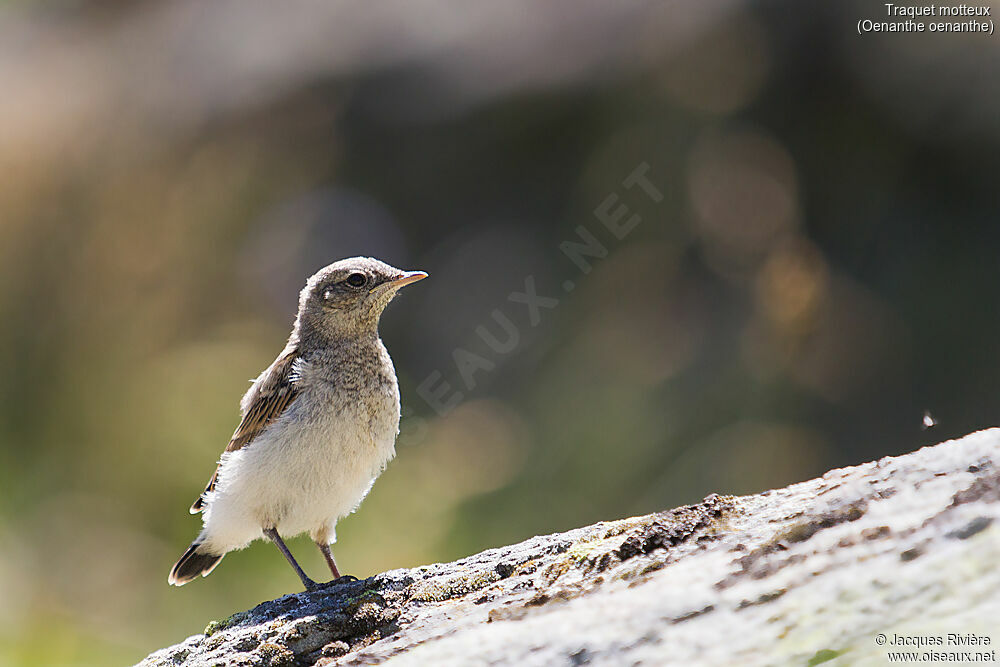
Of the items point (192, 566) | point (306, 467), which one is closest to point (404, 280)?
point (306, 467)

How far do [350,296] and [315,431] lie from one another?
3.53 ft

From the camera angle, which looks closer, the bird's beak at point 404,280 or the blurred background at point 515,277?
the bird's beak at point 404,280

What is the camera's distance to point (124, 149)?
45.1 feet

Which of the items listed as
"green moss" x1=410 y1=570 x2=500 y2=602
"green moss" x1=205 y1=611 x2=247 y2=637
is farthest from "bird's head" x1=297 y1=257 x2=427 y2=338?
"green moss" x1=410 y1=570 x2=500 y2=602

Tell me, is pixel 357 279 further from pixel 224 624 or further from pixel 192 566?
pixel 224 624

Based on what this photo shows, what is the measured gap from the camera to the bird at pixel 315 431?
18.8 ft

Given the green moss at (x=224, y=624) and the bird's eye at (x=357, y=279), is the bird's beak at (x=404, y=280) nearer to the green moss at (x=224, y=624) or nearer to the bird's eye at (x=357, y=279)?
the bird's eye at (x=357, y=279)

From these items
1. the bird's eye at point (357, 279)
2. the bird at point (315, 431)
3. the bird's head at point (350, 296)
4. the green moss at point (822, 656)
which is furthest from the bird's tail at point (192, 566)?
→ the green moss at point (822, 656)

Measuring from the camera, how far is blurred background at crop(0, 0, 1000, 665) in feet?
30.9

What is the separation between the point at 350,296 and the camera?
249 inches

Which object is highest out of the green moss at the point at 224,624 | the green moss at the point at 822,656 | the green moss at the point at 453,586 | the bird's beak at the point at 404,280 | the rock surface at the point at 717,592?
the bird's beak at the point at 404,280

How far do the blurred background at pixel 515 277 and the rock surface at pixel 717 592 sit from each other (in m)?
5.04

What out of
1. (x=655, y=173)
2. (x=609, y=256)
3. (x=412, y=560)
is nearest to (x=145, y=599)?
(x=412, y=560)

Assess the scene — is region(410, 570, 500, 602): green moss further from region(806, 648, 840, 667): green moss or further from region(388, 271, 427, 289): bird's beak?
region(388, 271, 427, 289): bird's beak
